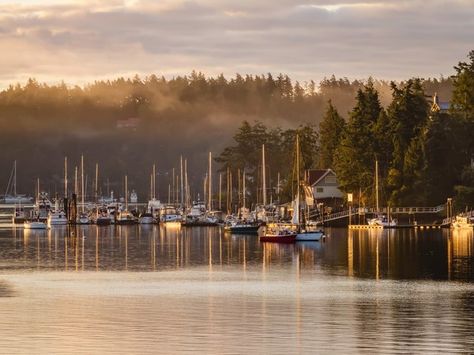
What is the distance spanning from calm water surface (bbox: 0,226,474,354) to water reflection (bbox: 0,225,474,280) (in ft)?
0.61

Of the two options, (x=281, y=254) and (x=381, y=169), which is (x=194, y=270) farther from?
(x=381, y=169)

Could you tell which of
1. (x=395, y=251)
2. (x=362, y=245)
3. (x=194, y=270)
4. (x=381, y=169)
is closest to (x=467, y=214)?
(x=381, y=169)

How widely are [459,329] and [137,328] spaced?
1321 cm

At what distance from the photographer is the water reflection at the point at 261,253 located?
94.2 metres

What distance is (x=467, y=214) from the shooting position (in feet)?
521

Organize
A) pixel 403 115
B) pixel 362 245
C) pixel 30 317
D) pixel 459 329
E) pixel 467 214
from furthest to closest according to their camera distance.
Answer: pixel 403 115 → pixel 467 214 → pixel 362 245 → pixel 30 317 → pixel 459 329

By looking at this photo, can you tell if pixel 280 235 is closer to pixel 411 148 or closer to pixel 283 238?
pixel 283 238

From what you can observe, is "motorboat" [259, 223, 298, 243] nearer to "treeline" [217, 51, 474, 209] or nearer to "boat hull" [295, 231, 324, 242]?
"boat hull" [295, 231, 324, 242]

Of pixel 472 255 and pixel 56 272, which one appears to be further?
pixel 472 255

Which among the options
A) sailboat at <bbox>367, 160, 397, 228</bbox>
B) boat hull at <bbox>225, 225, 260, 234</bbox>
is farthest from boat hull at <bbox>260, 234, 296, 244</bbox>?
sailboat at <bbox>367, 160, 397, 228</bbox>

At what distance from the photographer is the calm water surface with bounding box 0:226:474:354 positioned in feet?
166

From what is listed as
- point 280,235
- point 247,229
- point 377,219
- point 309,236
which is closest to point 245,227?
point 247,229

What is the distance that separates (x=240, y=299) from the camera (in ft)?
221

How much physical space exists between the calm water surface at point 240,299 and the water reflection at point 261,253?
18 centimetres
